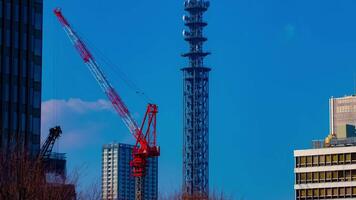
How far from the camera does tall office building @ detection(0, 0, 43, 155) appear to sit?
170 metres

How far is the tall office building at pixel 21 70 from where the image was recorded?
170 meters

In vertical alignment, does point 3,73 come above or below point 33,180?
above

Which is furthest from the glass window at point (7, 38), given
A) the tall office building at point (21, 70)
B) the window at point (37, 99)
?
the window at point (37, 99)

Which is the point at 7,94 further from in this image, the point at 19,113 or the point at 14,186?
the point at 14,186

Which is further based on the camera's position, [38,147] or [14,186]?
[38,147]

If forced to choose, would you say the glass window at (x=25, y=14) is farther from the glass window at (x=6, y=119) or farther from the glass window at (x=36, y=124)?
the glass window at (x=6, y=119)

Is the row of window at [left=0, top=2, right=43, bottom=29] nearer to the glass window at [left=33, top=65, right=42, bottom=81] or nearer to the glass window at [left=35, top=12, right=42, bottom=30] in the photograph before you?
the glass window at [left=35, top=12, right=42, bottom=30]

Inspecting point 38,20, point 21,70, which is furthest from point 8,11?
point 21,70

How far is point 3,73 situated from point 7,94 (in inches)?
121

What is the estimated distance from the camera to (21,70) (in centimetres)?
17362

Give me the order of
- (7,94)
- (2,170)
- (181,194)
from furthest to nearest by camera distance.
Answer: (7,94)
(181,194)
(2,170)

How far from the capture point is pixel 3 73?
170750mm

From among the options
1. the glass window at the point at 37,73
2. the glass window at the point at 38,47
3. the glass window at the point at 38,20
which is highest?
the glass window at the point at 38,20

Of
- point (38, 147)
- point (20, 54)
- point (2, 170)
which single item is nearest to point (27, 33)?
point (20, 54)
